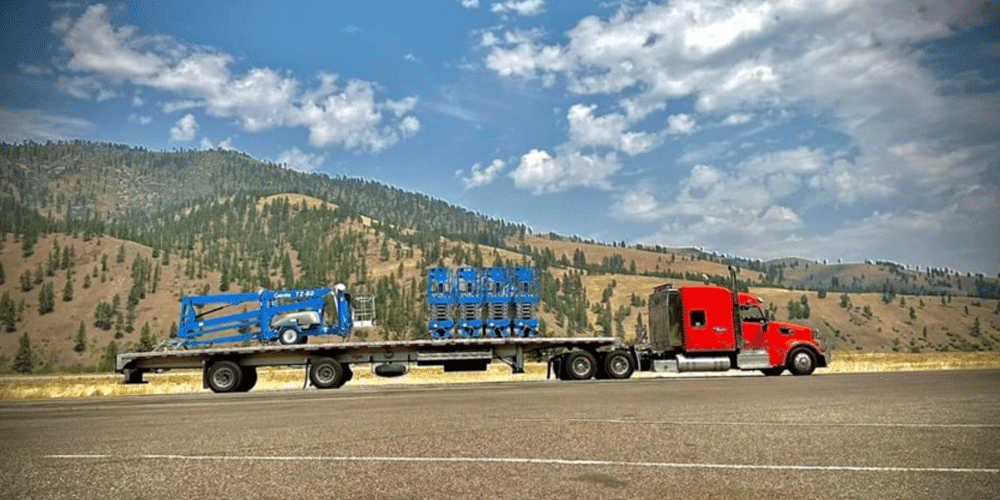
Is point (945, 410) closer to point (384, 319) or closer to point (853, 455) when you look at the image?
point (853, 455)

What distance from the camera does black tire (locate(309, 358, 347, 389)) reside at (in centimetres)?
2708

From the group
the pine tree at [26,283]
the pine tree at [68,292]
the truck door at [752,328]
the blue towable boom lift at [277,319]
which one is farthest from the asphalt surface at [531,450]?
the pine tree at [26,283]

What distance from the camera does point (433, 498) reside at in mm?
6363

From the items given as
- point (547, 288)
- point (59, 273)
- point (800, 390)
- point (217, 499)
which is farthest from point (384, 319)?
point (217, 499)

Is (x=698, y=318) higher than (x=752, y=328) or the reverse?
higher

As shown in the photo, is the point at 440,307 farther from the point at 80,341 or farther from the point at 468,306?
the point at 80,341

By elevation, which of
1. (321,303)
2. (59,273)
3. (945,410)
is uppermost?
(59,273)

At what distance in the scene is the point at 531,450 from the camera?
29.0 ft

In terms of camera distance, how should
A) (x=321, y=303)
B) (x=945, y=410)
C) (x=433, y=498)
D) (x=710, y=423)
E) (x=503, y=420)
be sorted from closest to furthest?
(x=433, y=498)
(x=710, y=423)
(x=503, y=420)
(x=945, y=410)
(x=321, y=303)

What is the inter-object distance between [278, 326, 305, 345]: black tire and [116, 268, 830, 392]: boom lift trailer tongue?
3.72 m

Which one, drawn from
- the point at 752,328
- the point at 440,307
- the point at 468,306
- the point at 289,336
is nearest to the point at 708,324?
the point at 752,328

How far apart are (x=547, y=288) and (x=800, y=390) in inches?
6854

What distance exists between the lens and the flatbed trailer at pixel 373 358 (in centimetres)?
2711

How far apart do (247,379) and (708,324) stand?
56.7 feet
